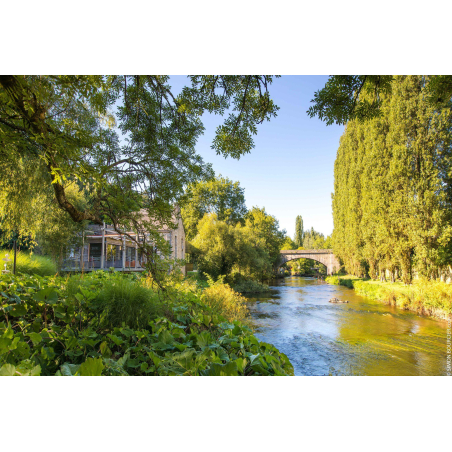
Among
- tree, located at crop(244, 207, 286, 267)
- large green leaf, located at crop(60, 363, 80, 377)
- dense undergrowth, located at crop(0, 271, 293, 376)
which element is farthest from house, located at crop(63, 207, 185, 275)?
tree, located at crop(244, 207, 286, 267)

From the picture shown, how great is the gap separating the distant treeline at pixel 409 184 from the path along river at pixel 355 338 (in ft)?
6.80

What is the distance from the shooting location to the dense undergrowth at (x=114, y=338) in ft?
5.21

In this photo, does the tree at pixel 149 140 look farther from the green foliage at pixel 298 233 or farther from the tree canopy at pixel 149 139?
the green foliage at pixel 298 233

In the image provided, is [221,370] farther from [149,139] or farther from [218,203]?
[218,203]

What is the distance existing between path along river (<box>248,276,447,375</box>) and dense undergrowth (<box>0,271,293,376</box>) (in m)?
3.19

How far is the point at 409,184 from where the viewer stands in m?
9.19

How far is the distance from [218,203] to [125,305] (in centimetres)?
1656

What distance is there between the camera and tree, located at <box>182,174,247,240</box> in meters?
16.7

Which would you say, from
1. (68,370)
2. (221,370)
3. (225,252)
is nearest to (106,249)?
(225,252)

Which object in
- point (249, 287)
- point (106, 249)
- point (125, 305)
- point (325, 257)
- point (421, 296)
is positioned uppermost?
point (106, 249)

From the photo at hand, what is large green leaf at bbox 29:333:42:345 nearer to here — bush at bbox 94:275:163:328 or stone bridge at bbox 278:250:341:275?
bush at bbox 94:275:163:328
